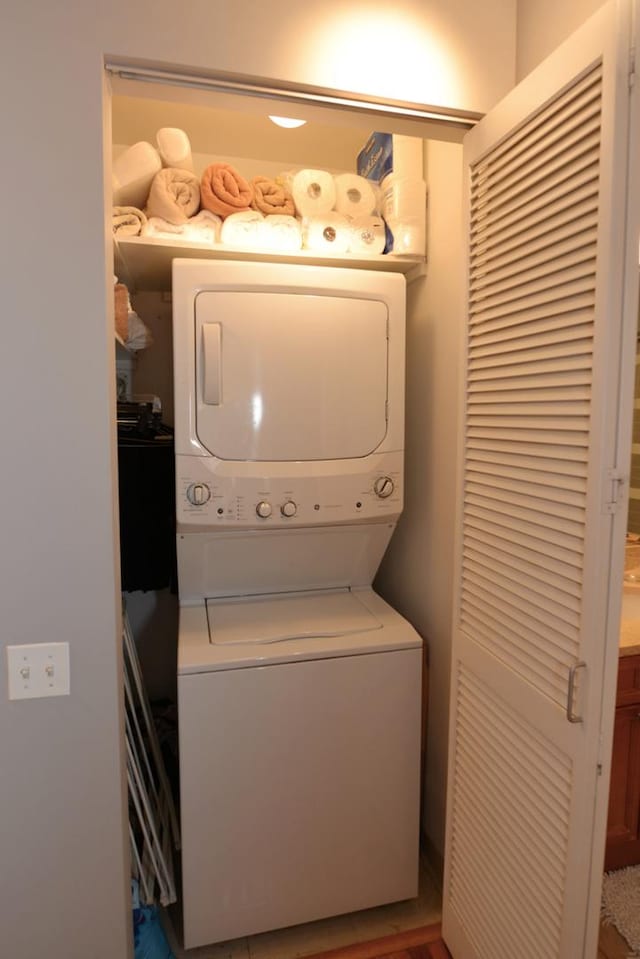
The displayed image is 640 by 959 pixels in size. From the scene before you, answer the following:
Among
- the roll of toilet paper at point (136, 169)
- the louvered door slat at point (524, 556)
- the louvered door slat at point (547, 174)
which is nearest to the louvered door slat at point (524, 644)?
the louvered door slat at point (524, 556)

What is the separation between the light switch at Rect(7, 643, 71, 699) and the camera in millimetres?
1237

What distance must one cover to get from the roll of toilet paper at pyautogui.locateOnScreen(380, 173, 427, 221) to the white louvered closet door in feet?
1.67

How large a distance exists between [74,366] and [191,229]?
33.4 inches

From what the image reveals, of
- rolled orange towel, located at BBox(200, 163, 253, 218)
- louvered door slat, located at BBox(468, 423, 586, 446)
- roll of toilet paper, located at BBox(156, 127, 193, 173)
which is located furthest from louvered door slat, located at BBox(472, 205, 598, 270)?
roll of toilet paper, located at BBox(156, 127, 193, 173)

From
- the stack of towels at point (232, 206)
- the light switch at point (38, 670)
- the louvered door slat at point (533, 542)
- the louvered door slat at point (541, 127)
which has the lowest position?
the light switch at point (38, 670)

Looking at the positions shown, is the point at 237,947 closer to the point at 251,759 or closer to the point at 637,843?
the point at 251,759

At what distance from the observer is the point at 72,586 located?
4.12 ft

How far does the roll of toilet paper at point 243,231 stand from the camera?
1848 millimetres

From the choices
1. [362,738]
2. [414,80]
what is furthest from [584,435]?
[362,738]

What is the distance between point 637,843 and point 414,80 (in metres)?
2.46

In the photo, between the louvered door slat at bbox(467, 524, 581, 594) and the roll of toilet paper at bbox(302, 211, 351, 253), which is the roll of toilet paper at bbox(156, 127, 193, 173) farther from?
the louvered door slat at bbox(467, 524, 581, 594)

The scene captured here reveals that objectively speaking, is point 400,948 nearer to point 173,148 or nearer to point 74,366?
point 74,366

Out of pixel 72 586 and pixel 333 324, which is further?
pixel 333 324

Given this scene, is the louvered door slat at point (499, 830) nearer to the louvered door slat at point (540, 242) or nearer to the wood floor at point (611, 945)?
the wood floor at point (611, 945)
